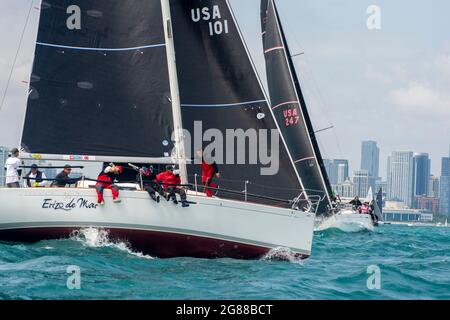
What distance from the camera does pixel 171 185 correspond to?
66.3 ft

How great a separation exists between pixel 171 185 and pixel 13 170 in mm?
4261

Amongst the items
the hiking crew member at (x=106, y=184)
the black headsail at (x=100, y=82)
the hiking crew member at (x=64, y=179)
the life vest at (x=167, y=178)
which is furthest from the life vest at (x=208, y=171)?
the hiking crew member at (x=64, y=179)

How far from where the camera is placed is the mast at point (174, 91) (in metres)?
21.7

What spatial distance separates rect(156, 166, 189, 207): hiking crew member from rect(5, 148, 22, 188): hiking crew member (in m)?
3.72

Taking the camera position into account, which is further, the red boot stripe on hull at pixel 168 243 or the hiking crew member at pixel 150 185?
the red boot stripe on hull at pixel 168 243

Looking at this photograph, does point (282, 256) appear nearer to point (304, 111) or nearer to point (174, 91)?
point (174, 91)

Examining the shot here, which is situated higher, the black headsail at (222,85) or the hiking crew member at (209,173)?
the black headsail at (222,85)

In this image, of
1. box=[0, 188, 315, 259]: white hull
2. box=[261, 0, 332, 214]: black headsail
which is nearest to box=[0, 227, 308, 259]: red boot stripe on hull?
box=[0, 188, 315, 259]: white hull

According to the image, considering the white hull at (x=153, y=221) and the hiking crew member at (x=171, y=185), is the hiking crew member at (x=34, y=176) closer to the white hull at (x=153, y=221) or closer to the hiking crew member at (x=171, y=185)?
the white hull at (x=153, y=221)

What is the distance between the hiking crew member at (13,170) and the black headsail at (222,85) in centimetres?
427

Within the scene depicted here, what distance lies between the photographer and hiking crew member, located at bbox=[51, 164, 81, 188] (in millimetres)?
21125

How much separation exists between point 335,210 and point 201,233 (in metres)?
25.2

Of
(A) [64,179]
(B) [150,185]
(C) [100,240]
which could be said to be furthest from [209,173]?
(A) [64,179]
